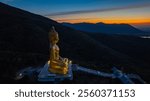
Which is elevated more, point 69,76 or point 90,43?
point 69,76

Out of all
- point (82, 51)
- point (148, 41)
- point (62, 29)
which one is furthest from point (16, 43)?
point (148, 41)

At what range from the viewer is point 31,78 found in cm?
1981

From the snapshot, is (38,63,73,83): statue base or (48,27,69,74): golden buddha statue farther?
(38,63,73,83): statue base

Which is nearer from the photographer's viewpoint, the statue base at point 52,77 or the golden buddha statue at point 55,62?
the golden buddha statue at point 55,62

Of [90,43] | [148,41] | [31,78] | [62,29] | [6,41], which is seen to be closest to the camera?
[31,78]

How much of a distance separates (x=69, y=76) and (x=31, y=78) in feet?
11.6

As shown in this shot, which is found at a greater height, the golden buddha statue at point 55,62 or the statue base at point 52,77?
the golden buddha statue at point 55,62

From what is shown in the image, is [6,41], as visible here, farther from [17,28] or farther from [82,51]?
[82,51]

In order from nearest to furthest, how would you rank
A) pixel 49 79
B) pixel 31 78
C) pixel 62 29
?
pixel 49 79, pixel 31 78, pixel 62 29

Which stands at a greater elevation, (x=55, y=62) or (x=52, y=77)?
(x=55, y=62)

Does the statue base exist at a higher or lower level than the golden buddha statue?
lower

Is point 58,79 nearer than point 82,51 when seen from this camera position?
Yes

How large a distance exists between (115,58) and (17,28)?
22.1 meters

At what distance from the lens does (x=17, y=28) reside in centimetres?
6125
